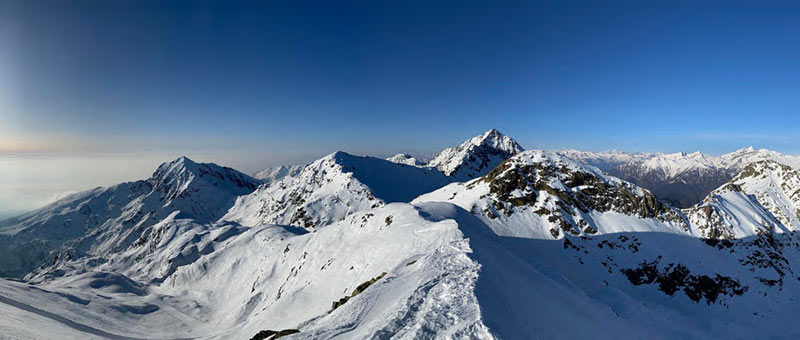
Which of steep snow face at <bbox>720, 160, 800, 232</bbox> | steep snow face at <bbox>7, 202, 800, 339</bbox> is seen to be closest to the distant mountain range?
steep snow face at <bbox>7, 202, 800, 339</bbox>

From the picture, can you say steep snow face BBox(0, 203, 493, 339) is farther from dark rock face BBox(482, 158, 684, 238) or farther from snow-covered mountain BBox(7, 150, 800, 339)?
dark rock face BBox(482, 158, 684, 238)

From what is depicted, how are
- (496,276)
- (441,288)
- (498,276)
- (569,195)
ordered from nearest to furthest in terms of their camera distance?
(441,288), (496,276), (498,276), (569,195)

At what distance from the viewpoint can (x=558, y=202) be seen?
7631 centimetres

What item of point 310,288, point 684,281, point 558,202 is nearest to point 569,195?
point 558,202

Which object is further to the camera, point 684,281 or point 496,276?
point 684,281

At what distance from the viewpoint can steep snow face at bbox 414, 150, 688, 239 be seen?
71.6 meters

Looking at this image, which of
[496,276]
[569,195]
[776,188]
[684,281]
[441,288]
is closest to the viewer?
[441,288]

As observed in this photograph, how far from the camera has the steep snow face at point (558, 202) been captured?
71562mm

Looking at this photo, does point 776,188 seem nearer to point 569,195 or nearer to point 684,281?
point 684,281

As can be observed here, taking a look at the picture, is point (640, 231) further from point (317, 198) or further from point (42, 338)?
point (317, 198)

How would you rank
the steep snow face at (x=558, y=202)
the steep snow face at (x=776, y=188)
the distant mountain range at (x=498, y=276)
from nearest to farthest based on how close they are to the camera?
the distant mountain range at (x=498, y=276)
the steep snow face at (x=558, y=202)
the steep snow face at (x=776, y=188)

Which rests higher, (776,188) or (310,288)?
(776,188)

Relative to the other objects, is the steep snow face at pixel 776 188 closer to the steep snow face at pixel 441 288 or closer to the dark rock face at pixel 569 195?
the steep snow face at pixel 441 288

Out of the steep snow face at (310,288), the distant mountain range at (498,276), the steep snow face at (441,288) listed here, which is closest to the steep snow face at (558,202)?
A: the distant mountain range at (498,276)
